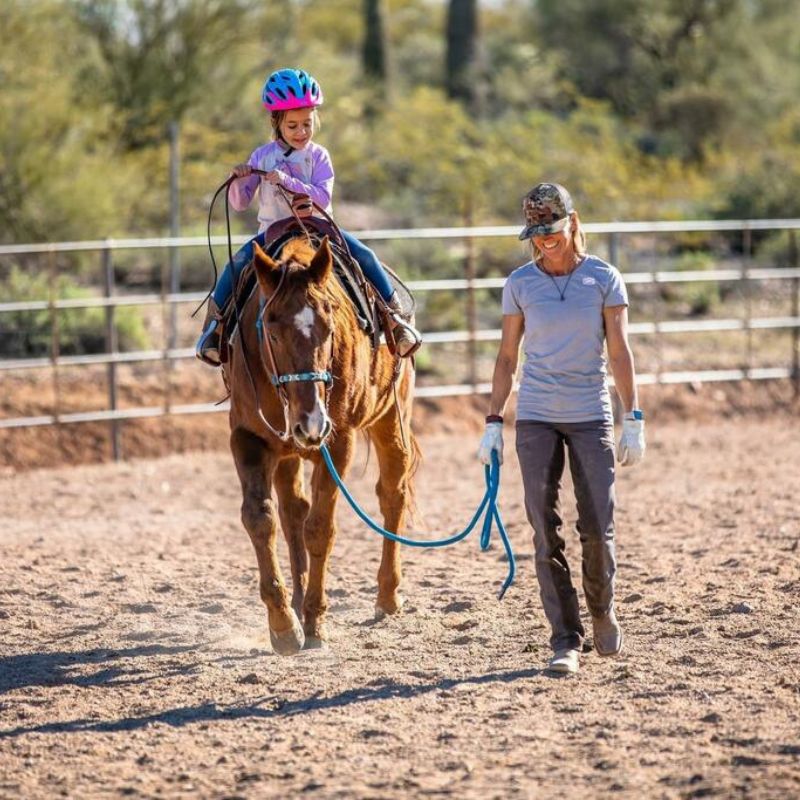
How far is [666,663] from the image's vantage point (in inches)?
240

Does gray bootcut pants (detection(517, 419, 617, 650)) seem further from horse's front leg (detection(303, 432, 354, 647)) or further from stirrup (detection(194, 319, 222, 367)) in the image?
stirrup (detection(194, 319, 222, 367))

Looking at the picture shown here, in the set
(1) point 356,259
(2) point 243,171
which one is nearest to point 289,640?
(1) point 356,259

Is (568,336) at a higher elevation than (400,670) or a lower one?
higher

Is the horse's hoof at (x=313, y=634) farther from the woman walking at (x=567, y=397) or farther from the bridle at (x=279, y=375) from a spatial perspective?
the woman walking at (x=567, y=397)

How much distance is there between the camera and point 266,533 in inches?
247

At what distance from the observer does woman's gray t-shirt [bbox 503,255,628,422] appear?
234 inches

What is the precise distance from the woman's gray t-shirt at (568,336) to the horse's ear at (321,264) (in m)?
0.76

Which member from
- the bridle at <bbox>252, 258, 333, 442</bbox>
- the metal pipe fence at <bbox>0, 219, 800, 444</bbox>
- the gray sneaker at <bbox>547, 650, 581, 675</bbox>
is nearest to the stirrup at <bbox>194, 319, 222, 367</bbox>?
the bridle at <bbox>252, 258, 333, 442</bbox>

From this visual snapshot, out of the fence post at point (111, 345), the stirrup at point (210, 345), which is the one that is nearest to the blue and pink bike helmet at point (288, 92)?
the stirrup at point (210, 345)

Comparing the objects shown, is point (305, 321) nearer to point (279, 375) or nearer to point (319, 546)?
point (279, 375)

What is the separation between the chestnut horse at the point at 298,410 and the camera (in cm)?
596

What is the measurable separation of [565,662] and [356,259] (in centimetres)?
213

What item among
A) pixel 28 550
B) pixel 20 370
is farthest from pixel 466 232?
pixel 28 550

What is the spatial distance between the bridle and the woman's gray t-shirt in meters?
0.80
